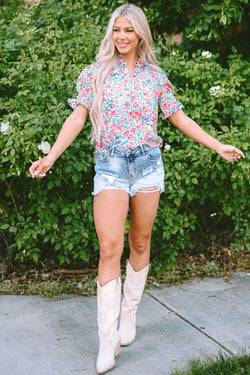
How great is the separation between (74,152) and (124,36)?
1152 mm

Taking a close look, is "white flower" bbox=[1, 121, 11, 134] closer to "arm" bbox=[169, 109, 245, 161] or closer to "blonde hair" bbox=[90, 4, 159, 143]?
"blonde hair" bbox=[90, 4, 159, 143]

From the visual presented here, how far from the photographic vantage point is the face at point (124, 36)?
251cm

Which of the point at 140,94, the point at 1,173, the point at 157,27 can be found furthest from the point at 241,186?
the point at 157,27

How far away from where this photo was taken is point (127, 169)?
259cm

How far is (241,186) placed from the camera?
3.87 meters

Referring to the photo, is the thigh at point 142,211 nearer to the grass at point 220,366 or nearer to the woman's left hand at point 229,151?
the woman's left hand at point 229,151

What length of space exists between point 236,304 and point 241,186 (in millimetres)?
932

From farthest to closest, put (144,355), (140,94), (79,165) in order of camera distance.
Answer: (79,165) → (144,355) → (140,94)

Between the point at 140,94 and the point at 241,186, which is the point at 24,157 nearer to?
the point at 140,94

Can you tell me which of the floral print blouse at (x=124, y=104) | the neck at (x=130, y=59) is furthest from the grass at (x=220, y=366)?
the neck at (x=130, y=59)

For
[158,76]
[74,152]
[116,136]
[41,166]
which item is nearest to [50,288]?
[74,152]

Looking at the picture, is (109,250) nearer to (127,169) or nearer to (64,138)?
(127,169)

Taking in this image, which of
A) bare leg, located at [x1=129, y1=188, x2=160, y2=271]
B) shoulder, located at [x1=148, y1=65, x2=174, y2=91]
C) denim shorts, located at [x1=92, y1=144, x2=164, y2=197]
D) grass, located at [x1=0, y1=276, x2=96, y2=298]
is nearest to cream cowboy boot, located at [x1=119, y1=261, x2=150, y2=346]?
bare leg, located at [x1=129, y1=188, x2=160, y2=271]

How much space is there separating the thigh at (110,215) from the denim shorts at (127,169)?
0.12ft
